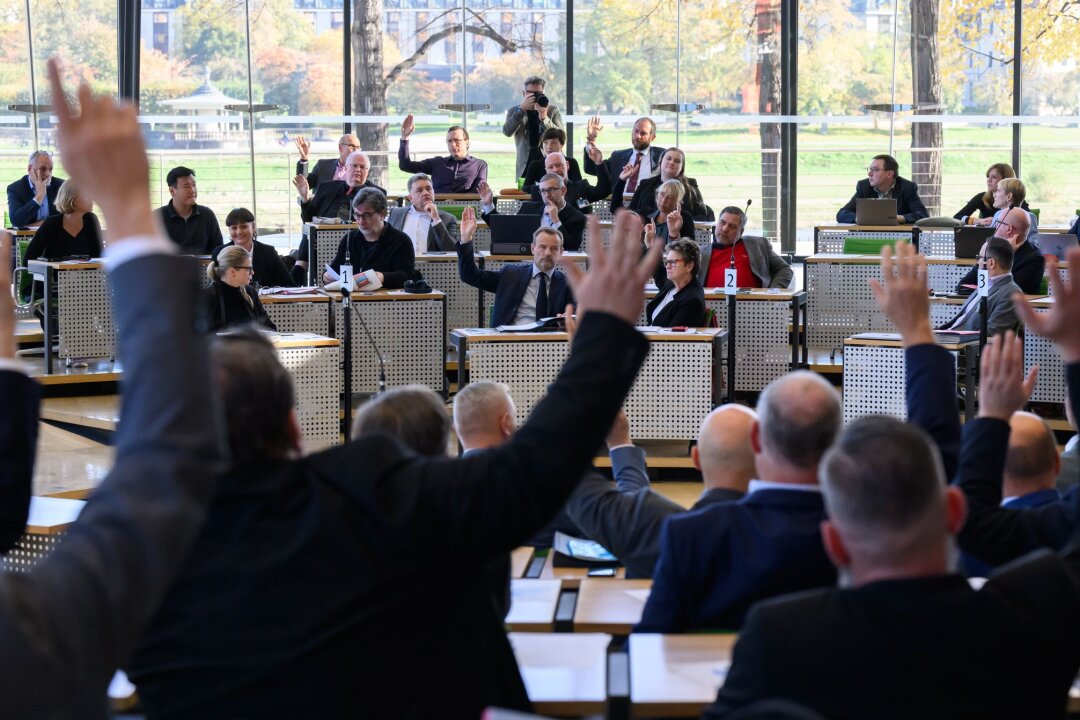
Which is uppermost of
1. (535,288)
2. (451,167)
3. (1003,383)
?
(451,167)

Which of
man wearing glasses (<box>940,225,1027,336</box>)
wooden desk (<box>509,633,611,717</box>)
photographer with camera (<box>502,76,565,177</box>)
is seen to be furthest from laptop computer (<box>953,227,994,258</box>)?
wooden desk (<box>509,633,611,717</box>)

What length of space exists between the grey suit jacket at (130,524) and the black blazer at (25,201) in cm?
989

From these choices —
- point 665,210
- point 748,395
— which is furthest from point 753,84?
point 748,395

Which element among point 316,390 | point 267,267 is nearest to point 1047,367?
point 316,390

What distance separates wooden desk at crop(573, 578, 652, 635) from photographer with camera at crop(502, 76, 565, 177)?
29.1 ft

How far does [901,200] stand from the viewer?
1098 centimetres

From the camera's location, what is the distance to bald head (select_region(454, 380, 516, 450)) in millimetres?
3111

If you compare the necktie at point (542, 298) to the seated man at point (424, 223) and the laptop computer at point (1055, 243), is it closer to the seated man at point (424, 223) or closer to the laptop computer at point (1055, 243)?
the seated man at point (424, 223)

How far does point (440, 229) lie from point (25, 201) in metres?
3.26

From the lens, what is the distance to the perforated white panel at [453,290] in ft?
30.6

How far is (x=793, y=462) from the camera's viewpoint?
234cm

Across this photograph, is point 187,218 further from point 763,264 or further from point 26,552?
point 26,552

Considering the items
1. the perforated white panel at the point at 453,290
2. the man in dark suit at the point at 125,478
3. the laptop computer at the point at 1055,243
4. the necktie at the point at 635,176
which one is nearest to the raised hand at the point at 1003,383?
the man in dark suit at the point at 125,478

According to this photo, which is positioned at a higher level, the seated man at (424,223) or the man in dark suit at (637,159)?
the man in dark suit at (637,159)
